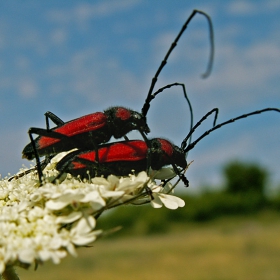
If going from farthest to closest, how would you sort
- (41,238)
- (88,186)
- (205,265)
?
(205,265)
(88,186)
(41,238)

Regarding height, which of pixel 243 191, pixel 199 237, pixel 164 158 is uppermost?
pixel 243 191

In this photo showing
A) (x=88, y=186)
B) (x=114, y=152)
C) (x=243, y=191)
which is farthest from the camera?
(x=243, y=191)

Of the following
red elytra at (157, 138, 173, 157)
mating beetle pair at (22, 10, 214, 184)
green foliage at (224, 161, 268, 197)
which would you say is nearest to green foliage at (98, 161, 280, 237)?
green foliage at (224, 161, 268, 197)

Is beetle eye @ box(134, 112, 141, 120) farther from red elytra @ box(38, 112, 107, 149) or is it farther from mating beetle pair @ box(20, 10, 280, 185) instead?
red elytra @ box(38, 112, 107, 149)

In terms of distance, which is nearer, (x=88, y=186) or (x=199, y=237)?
(x=88, y=186)

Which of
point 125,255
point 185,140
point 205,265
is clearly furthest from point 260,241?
point 185,140

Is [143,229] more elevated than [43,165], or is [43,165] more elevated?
[143,229]

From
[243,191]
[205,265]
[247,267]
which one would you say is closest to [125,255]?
[205,265]

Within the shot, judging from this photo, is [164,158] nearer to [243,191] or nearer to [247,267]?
[247,267]
